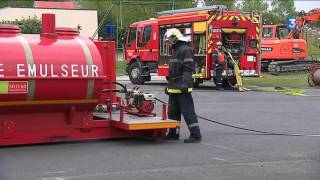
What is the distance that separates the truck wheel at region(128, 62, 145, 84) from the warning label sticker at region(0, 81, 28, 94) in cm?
1710

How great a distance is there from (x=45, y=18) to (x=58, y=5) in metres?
57.6

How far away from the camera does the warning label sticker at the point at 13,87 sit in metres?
8.79

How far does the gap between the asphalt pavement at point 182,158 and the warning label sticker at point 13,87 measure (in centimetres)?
87

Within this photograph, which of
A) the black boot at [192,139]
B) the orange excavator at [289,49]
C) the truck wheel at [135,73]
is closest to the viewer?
the black boot at [192,139]

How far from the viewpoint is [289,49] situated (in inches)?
1346

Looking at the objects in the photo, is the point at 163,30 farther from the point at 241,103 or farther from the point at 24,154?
the point at 24,154

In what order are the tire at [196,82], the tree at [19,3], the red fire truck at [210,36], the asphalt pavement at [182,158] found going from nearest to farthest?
1. the asphalt pavement at [182,158]
2. the red fire truck at [210,36]
3. the tire at [196,82]
4. the tree at [19,3]

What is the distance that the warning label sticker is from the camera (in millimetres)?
8789

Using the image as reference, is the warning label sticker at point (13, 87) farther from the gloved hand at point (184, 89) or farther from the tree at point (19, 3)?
the tree at point (19, 3)

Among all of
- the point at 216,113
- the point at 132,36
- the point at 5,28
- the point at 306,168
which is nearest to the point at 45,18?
the point at 5,28

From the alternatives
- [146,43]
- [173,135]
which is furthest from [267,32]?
[173,135]

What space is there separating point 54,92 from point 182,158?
220 centimetres

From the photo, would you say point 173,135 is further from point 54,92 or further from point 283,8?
point 283,8

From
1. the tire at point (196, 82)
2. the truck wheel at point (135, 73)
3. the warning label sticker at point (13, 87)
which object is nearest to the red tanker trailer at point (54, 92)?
the warning label sticker at point (13, 87)
